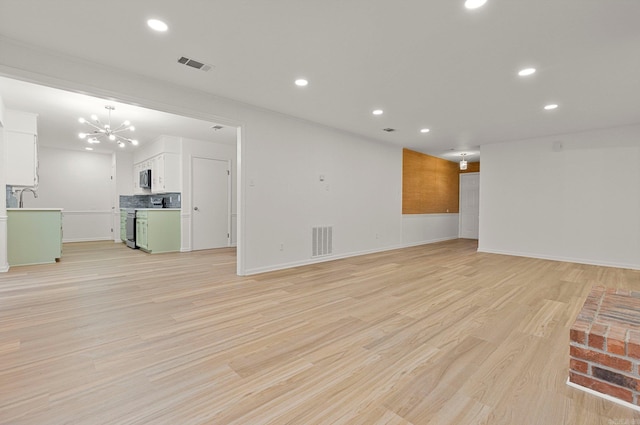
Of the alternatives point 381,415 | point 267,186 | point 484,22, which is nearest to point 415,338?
point 381,415

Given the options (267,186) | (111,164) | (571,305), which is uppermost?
(111,164)

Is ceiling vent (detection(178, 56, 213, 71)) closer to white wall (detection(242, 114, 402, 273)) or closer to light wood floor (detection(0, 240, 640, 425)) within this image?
white wall (detection(242, 114, 402, 273))

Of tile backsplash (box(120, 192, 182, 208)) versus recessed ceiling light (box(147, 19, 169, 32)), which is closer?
recessed ceiling light (box(147, 19, 169, 32))

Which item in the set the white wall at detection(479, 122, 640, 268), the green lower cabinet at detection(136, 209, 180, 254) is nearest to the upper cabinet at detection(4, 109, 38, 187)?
the green lower cabinet at detection(136, 209, 180, 254)

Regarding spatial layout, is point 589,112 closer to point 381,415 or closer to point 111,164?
point 381,415

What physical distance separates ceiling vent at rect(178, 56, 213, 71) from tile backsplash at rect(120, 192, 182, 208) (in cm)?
435

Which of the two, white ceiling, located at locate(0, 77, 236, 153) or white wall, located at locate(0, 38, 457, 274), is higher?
white ceiling, located at locate(0, 77, 236, 153)

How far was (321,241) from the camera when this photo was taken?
18.1 ft

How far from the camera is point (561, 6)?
82.5 inches

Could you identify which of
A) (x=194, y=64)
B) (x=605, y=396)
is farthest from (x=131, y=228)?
(x=605, y=396)

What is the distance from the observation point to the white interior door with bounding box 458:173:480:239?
9.52 m

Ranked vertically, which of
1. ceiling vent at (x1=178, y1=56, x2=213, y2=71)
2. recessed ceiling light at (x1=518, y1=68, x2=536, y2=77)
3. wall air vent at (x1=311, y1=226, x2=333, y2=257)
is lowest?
wall air vent at (x1=311, y1=226, x2=333, y2=257)

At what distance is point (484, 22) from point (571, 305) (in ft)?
10.1

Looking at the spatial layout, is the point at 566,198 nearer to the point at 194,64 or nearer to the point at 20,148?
the point at 194,64
